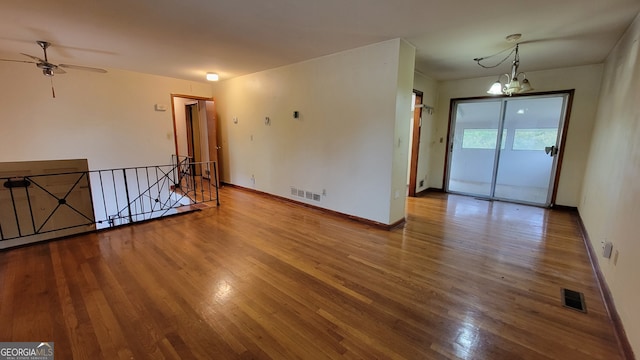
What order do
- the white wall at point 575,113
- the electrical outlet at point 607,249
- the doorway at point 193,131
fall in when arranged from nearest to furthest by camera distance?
the electrical outlet at point 607,249 → the white wall at point 575,113 → the doorway at point 193,131

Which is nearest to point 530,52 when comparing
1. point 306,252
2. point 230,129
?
point 306,252

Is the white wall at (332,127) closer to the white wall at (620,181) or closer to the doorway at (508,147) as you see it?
the white wall at (620,181)

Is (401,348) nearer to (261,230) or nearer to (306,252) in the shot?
(306,252)

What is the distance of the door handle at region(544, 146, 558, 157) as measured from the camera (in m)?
4.68

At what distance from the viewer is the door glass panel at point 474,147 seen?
5.40m

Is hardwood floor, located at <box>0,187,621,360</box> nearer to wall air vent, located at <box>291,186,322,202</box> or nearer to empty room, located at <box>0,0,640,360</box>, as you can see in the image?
empty room, located at <box>0,0,640,360</box>

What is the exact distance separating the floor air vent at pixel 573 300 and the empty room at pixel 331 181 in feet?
0.06

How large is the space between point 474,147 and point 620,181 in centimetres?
350

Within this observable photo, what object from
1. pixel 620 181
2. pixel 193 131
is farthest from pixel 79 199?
pixel 620 181

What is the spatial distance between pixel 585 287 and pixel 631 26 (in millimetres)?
2705

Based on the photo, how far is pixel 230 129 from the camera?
6.24 meters

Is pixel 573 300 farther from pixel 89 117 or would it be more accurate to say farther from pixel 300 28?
pixel 89 117

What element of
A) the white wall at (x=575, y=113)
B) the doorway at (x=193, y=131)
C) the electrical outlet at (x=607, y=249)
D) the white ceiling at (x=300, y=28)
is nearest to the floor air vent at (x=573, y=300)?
the electrical outlet at (x=607, y=249)

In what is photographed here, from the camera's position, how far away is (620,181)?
2.31m
